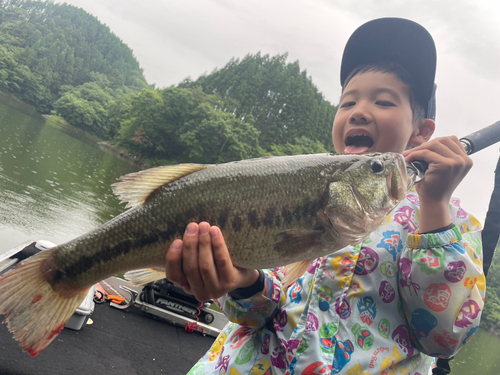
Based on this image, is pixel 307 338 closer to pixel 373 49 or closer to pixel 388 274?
pixel 388 274

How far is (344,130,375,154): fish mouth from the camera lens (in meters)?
2.01

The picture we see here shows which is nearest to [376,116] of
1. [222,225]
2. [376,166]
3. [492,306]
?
[376,166]

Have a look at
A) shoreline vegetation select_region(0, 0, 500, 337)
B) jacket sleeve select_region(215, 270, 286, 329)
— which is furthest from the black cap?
shoreline vegetation select_region(0, 0, 500, 337)

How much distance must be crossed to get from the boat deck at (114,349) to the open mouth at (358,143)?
4.10 metres

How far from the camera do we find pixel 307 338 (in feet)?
4.94

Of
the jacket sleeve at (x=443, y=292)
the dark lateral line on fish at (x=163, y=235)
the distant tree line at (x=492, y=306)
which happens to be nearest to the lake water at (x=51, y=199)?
the dark lateral line on fish at (x=163, y=235)

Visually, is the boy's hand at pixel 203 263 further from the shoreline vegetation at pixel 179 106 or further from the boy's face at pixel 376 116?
the shoreline vegetation at pixel 179 106

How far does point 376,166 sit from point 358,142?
1.38 ft

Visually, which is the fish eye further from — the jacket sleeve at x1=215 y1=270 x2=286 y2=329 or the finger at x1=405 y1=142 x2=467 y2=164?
the jacket sleeve at x1=215 y1=270 x2=286 y2=329

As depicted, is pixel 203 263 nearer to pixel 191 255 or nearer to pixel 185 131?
pixel 191 255

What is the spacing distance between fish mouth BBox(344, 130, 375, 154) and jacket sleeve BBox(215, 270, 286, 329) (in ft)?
3.48

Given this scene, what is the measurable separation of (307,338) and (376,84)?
1.64 meters

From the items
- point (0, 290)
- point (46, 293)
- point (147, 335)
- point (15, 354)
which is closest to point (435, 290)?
point (46, 293)

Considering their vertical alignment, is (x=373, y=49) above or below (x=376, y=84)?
above
